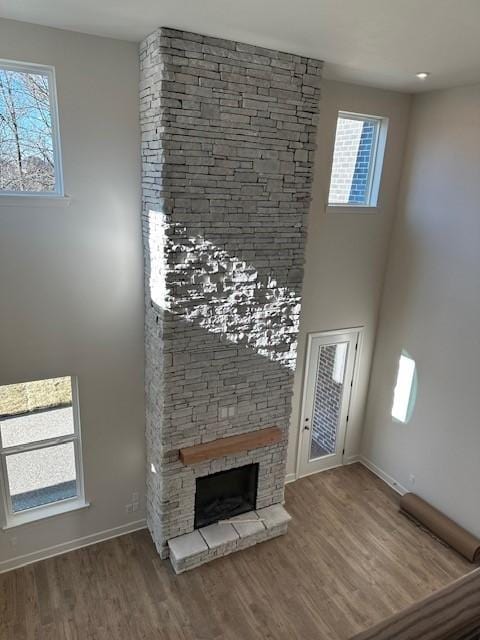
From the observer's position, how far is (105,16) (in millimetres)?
3611

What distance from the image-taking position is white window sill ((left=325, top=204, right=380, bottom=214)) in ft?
19.2

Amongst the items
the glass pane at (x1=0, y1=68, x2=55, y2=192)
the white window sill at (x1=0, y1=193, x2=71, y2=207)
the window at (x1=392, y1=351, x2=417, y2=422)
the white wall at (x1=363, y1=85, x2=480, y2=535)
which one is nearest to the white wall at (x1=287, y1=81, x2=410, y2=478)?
the white wall at (x1=363, y1=85, x2=480, y2=535)

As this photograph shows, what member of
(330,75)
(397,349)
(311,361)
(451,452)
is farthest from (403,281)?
(330,75)

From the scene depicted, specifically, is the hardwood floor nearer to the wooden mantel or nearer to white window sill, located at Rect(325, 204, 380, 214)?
the wooden mantel

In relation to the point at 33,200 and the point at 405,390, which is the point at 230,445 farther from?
the point at 33,200

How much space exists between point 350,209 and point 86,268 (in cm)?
349

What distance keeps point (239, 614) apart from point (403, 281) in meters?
4.60

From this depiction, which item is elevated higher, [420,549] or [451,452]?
[451,452]

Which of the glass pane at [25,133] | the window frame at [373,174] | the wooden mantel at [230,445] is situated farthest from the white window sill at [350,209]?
the glass pane at [25,133]

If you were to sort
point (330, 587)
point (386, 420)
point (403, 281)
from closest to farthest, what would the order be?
point (330, 587) < point (403, 281) < point (386, 420)

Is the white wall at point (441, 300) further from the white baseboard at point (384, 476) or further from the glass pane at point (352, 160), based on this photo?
the glass pane at point (352, 160)

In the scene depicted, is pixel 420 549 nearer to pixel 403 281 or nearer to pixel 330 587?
pixel 330 587

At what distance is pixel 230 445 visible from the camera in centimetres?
519

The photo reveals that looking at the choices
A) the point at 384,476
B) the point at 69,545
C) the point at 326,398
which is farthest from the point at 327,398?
the point at 69,545
